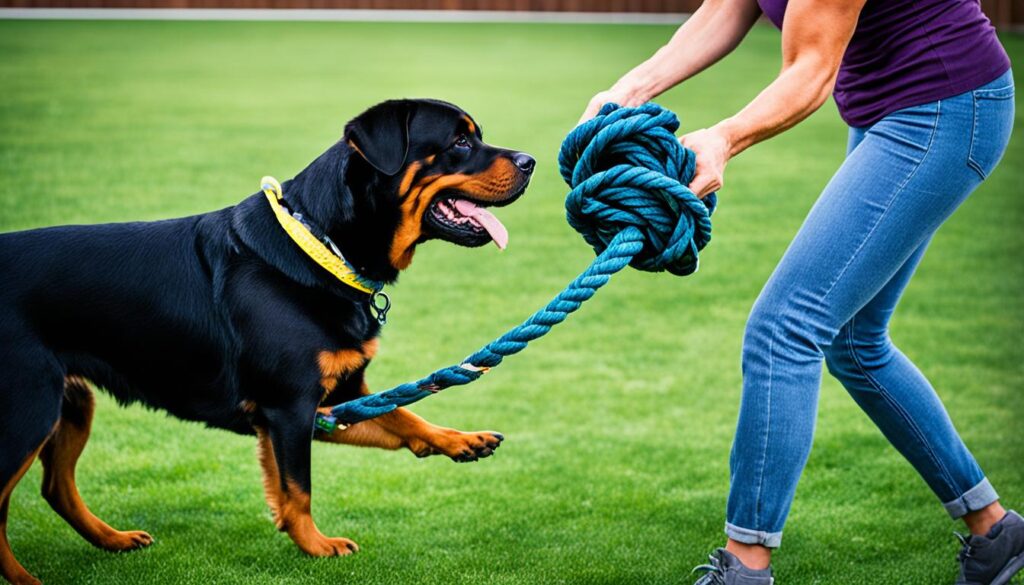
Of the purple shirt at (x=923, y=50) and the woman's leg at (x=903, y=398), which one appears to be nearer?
the purple shirt at (x=923, y=50)

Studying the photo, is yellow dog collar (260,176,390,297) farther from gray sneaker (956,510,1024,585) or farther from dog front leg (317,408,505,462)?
gray sneaker (956,510,1024,585)

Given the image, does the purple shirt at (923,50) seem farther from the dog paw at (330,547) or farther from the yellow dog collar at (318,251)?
the dog paw at (330,547)

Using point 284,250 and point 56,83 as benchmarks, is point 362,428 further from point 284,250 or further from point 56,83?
point 56,83

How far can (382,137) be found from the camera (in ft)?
10.6

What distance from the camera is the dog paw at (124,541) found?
340cm

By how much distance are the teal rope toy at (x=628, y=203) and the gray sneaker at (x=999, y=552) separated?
44.1 inches

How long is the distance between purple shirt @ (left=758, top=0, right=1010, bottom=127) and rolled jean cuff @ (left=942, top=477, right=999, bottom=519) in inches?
39.9

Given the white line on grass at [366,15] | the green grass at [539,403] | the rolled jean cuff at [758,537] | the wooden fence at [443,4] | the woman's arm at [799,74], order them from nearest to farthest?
the woman's arm at [799,74] < the rolled jean cuff at [758,537] < the green grass at [539,403] < the white line on grass at [366,15] < the wooden fence at [443,4]

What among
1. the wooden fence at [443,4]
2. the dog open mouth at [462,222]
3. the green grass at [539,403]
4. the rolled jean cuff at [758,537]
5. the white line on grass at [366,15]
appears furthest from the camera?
the wooden fence at [443,4]

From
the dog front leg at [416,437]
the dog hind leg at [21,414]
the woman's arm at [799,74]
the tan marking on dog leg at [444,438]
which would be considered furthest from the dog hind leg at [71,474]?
the woman's arm at [799,74]

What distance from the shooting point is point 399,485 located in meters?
4.01

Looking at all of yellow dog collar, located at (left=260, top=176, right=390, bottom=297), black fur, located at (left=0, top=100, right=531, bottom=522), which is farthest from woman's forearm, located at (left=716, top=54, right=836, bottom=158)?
yellow dog collar, located at (left=260, top=176, right=390, bottom=297)

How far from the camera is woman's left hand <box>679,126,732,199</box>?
2574 millimetres

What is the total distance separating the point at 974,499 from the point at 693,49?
1347mm
